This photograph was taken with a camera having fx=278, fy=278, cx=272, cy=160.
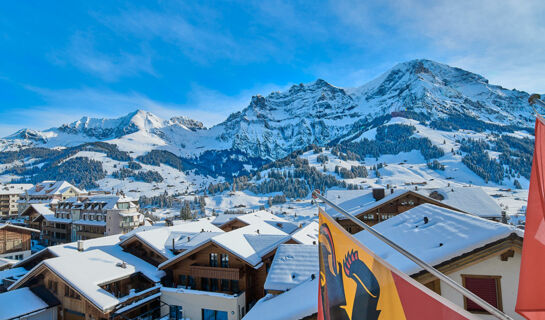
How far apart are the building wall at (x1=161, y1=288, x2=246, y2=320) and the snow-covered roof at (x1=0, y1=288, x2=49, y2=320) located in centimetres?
888

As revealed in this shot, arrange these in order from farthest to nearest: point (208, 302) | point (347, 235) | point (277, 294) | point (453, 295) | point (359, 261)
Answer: point (208, 302)
point (277, 294)
point (453, 295)
point (347, 235)
point (359, 261)

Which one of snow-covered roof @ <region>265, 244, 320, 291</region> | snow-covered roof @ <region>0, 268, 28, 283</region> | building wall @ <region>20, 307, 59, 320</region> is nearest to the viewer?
snow-covered roof @ <region>265, 244, 320, 291</region>

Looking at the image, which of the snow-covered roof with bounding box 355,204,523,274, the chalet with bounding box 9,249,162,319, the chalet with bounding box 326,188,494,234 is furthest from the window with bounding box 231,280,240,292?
the snow-covered roof with bounding box 355,204,523,274

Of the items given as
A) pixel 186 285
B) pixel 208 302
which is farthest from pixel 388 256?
pixel 186 285

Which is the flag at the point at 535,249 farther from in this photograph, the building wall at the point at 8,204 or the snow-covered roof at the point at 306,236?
the building wall at the point at 8,204

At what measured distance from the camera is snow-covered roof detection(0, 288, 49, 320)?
1936cm

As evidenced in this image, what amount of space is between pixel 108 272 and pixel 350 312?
23.5 m

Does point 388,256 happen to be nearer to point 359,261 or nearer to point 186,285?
point 359,261

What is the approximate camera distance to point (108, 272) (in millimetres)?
22109

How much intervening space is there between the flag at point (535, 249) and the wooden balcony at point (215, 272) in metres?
20.0

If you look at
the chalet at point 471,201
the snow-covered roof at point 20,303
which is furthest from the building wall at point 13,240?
the chalet at point 471,201

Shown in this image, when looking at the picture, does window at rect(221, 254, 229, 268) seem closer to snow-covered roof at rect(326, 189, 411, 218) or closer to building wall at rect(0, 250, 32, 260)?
snow-covered roof at rect(326, 189, 411, 218)

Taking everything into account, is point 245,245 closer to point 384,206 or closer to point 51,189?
point 384,206

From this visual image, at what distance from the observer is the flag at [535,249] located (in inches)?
158
